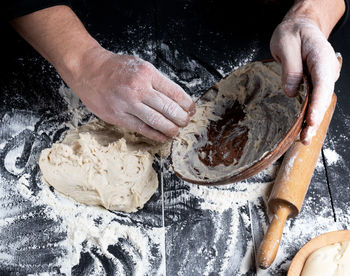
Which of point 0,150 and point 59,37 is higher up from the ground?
point 59,37

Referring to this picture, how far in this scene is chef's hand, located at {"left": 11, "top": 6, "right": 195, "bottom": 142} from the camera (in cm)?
140

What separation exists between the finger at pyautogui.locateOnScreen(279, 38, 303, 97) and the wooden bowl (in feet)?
1.55

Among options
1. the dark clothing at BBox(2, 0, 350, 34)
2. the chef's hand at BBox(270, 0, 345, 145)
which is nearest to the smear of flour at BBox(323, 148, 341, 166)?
the chef's hand at BBox(270, 0, 345, 145)

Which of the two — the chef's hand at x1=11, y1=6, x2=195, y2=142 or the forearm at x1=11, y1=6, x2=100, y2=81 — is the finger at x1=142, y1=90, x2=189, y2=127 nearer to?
the chef's hand at x1=11, y1=6, x2=195, y2=142

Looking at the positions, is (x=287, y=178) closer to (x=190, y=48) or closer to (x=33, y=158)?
(x=190, y=48)

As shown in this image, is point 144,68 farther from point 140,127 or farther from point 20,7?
point 20,7

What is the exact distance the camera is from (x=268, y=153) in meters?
1.21

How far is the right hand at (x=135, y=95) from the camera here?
4.57ft

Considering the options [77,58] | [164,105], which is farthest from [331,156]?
[77,58]

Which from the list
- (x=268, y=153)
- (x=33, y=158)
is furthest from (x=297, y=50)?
(x=33, y=158)

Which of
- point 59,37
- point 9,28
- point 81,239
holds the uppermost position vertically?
point 59,37

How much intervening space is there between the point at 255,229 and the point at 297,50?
0.61 metres

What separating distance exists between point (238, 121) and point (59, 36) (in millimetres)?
682

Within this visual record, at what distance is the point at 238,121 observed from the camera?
1494 millimetres
